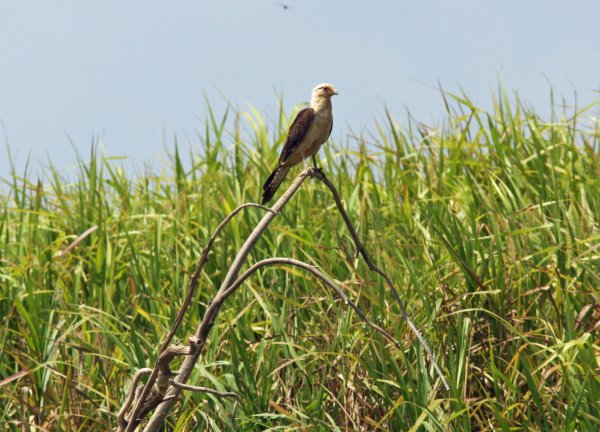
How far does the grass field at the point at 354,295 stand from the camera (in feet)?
13.4

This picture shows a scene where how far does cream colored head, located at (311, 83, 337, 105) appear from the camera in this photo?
496cm

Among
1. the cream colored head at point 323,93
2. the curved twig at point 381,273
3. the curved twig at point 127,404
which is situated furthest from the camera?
the cream colored head at point 323,93

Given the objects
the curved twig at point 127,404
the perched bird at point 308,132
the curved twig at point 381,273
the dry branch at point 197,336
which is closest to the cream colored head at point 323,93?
the perched bird at point 308,132

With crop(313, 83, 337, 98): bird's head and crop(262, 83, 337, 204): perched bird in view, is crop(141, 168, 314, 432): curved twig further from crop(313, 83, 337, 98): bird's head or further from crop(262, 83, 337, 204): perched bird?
crop(313, 83, 337, 98): bird's head

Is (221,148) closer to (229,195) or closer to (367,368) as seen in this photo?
(229,195)

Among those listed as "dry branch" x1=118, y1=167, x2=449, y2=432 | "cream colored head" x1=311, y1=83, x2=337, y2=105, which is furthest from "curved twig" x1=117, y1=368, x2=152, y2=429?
"cream colored head" x1=311, y1=83, x2=337, y2=105

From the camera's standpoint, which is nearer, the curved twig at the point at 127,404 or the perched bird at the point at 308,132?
the curved twig at the point at 127,404

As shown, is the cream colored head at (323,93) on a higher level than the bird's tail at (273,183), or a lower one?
higher

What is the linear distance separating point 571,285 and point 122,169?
4009 mm

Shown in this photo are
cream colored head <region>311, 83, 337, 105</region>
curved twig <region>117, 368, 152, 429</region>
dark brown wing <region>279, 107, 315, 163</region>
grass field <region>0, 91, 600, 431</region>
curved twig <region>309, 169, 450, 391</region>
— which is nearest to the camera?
curved twig <region>309, 169, 450, 391</region>

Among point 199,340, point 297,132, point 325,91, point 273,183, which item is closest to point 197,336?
point 199,340

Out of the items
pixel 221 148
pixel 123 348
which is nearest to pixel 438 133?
pixel 221 148

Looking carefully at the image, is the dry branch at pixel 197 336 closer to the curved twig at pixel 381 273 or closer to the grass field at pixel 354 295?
the curved twig at pixel 381 273

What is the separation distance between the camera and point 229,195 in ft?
18.0
